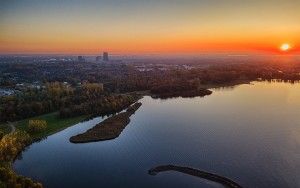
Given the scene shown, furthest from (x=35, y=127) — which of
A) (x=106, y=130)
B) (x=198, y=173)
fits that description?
(x=198, y=173)

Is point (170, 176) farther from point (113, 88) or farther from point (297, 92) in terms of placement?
point (297, 92)

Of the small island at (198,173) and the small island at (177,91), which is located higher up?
the small island at (177,91)

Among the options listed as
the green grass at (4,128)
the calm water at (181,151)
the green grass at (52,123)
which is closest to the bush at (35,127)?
the green grass at (52,123)

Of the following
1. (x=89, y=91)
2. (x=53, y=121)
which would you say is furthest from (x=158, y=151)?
(x=89, y=91)

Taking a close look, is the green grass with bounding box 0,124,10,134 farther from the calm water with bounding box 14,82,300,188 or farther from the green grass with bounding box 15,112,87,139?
the calm water with bounding box 14,82,300,188

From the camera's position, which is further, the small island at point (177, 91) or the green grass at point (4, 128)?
the small island at point (177, 91)

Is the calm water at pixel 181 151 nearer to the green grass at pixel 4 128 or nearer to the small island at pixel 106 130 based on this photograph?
the small island at pixel 106 130

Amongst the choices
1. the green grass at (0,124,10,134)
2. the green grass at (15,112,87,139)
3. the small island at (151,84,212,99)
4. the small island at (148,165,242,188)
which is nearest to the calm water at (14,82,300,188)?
the small island at (148,165,242,188)
